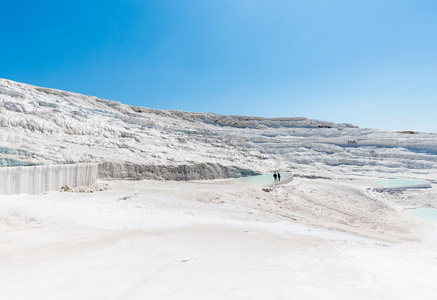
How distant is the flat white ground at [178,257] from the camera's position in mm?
2521

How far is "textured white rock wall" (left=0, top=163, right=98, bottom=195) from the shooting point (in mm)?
7132

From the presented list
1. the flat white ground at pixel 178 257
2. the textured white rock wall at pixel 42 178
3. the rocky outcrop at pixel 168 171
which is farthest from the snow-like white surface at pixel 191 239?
the textured white rock wall at pixel 42 178

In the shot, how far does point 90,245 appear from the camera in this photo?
4.06 metres

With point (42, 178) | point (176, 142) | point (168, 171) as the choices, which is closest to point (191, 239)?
point (42, 178)

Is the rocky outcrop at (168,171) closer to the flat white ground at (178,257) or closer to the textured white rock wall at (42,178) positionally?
the textured white rock wall at (42,178)

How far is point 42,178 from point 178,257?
682 centimetres

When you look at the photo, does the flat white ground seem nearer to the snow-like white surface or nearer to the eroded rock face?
the snow-like white surface

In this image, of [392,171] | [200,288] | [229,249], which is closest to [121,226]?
[229,249]

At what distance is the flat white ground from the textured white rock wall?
393mm

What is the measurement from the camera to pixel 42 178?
8.26 meters

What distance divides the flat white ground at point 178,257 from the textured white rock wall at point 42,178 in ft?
1.29

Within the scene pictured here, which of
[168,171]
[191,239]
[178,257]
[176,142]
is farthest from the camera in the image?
[176,142]

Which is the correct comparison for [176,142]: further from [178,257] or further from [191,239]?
[178,257]

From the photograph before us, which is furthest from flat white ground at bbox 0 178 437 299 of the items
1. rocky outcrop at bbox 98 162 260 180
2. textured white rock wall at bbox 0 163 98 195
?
rocky outcrop at bbox 98 162 260 180
